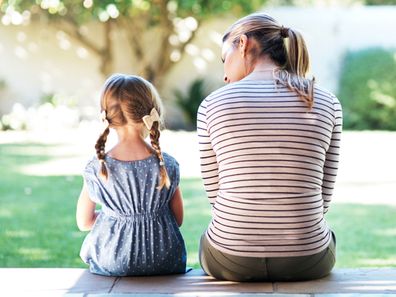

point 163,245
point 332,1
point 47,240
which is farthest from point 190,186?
point 332,1

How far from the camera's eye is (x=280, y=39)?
3303 mm

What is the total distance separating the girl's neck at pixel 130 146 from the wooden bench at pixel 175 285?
0.49m

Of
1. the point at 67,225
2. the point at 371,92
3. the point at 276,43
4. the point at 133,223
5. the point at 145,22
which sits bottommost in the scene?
the point at 371,92

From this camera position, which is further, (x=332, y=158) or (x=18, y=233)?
(x=18, y=233)

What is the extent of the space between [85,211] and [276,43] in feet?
3.43

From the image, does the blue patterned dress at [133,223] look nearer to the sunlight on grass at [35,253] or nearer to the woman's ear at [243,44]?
the woman's ear at [243,44]

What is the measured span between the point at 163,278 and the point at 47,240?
8.51 ft

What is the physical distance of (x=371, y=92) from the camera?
14.3 metres

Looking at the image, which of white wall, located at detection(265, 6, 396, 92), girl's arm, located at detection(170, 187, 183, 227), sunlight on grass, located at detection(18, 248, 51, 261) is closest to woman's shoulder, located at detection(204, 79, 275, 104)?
girl's arm, located at detection(170, 187, 183, 227)

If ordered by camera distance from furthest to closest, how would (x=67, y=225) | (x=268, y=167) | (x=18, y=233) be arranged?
(x=67, y=225), (x=18, y=233), (x=268, y=167)

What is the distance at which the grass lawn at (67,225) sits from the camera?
5375 mm

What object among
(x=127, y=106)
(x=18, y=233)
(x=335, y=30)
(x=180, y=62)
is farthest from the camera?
(x=180, y=62)

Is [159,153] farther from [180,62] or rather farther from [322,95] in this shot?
[180,62]

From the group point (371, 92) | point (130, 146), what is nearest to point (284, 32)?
point (130, 146)
